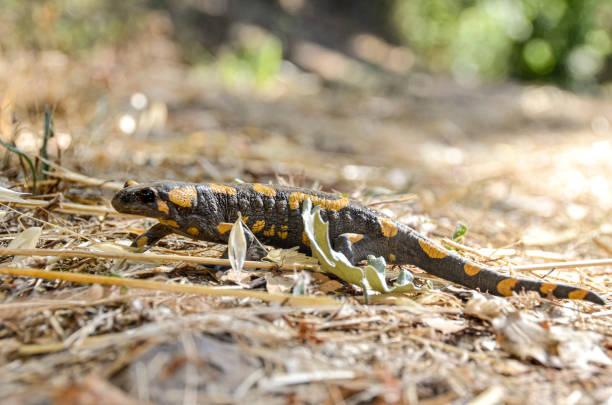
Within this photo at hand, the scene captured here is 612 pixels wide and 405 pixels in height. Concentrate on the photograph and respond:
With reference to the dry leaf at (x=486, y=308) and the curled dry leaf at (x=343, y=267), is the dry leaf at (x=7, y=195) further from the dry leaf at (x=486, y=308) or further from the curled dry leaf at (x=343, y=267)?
the dry leaf at (x=486, y=308)

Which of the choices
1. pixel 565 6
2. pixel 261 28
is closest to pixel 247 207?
pixel 261 28

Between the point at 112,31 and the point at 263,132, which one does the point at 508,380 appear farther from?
the point at 112,31

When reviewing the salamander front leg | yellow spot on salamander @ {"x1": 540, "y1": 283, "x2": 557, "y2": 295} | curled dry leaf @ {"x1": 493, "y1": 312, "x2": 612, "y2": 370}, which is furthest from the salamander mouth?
yellow spot on salamander @ {"x1": 540, "y1": 283, "x2": 557, "y2": 295}

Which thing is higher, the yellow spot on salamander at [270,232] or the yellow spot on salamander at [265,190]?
the yellow spot on salamander at [265,190]

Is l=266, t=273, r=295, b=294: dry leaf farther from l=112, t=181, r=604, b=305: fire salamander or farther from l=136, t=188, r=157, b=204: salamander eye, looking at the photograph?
l=136, t=188, r=157, b=204: salamander eye

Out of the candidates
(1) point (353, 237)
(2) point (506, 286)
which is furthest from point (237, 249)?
(2) point (506, 286)

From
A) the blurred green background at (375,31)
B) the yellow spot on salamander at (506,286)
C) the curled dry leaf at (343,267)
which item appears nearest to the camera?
the curled dry leaf at (343,267)

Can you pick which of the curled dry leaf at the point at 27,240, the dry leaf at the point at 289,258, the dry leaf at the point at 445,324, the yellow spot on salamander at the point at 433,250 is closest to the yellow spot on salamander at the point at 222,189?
the dry leaf at the point at 289,258
